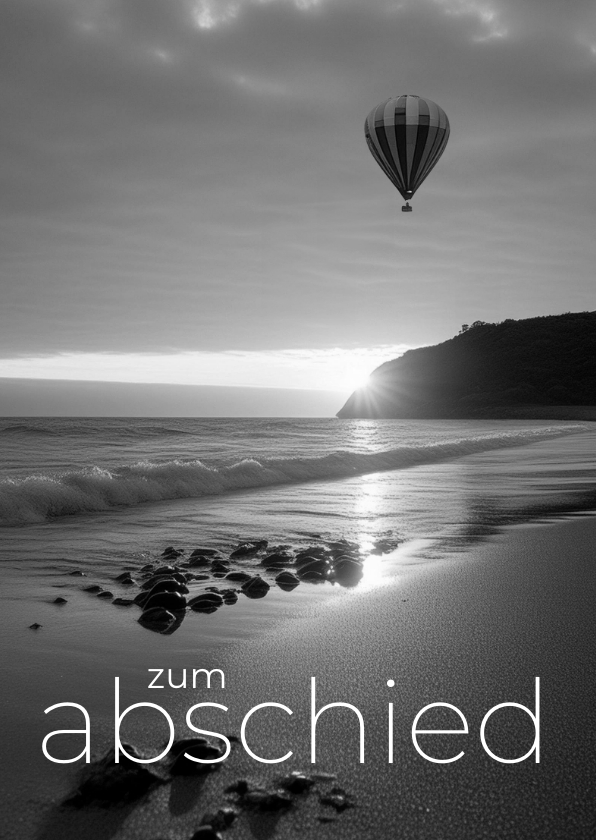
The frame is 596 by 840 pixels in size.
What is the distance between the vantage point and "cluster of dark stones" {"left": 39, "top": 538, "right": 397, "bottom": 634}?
486 cm

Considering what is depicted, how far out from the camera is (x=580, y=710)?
2.96m

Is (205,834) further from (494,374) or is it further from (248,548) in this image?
A: (494,374)

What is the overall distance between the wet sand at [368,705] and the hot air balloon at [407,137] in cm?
2800

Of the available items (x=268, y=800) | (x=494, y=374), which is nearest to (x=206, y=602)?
(x=268, y=800)

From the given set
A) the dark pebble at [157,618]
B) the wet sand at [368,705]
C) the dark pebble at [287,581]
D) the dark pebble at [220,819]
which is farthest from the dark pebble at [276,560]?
the dark pebble at [220,819]

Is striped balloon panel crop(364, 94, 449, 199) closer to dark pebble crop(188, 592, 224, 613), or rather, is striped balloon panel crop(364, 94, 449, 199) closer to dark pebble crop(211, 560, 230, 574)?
dark pebble crop(211, 560, 230, 574)

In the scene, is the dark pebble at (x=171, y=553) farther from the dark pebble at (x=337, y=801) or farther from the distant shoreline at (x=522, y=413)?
the distant shoreline at (x=522, y=413)

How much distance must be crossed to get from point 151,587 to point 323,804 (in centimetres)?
335

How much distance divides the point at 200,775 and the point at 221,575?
351 cm

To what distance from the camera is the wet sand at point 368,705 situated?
7.29 feet

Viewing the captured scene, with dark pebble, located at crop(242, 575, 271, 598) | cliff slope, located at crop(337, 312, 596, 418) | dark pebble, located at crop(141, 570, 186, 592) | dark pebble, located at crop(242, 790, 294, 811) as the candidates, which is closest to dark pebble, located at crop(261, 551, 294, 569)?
dark pebble, located at crop(242, 575, 271, 598)

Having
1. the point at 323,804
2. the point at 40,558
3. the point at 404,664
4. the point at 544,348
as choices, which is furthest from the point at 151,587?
the point at 544,348

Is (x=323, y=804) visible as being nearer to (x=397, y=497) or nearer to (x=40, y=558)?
(x=40, y=558)

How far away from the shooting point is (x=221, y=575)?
5.99 meters
